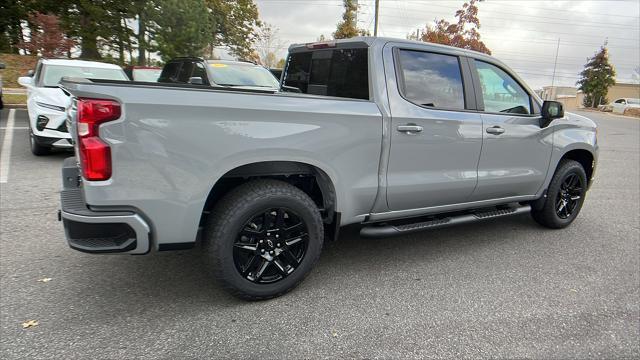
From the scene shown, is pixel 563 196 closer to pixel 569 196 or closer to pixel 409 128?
pixel 569 196

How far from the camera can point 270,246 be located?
297 cm

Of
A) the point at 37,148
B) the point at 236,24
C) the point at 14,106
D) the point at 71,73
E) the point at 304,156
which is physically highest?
the point at 236,24

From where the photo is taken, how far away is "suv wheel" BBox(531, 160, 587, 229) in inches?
181

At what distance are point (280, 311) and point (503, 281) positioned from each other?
187 cm

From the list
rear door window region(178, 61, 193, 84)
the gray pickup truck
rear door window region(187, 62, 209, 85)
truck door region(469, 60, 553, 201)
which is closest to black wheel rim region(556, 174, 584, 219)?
the gray pickup truck

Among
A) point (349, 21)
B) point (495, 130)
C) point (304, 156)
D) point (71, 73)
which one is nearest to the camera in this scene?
point (304, 156)

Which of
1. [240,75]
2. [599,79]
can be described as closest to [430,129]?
[240,75]

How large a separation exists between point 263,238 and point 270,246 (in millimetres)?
82

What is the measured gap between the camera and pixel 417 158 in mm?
3426

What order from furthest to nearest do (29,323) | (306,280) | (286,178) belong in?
(306,280), (286,178), (29,323)

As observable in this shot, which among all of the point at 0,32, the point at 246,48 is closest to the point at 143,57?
the point at 0,32

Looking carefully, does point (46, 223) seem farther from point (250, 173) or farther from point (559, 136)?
point (559, 136)

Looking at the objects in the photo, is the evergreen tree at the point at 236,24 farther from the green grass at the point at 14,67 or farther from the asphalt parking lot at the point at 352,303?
the asphalt parking lot at the point at 352,303

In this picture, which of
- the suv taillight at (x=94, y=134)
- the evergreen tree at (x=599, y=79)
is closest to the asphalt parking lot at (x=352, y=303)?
the suv taillight at (x=94, y=134)
